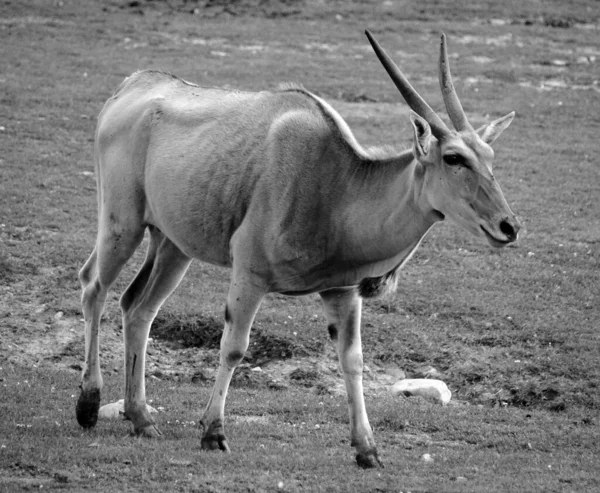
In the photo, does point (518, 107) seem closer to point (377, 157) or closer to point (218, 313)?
point (218, 313)

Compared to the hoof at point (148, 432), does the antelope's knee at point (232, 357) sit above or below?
above

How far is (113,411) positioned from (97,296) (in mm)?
926

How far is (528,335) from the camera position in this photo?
34.2ft

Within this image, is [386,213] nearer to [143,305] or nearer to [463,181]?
[463,181]

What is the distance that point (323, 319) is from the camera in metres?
10.7

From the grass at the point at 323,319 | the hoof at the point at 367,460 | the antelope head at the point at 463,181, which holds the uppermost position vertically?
the antelope head at the point at 463,181

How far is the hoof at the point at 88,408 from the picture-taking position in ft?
26.0

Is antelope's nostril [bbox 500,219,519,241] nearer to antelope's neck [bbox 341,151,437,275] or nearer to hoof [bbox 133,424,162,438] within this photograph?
antelope's neck [bbox 341,151,437,275]

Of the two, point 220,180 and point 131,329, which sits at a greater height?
point 220,180

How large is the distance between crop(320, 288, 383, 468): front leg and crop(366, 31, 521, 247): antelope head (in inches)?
43.9

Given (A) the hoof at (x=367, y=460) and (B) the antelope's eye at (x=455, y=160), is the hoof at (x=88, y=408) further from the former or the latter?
(B) the antelope's eye at (x=455, y=160)

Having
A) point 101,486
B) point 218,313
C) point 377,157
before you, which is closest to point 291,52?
point 218,313

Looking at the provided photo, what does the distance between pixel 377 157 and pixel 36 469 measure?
3.09 metres

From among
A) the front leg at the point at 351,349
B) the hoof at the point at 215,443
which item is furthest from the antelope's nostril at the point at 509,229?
the hoof at the point at 215,443
